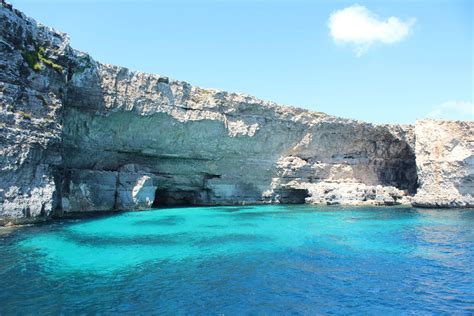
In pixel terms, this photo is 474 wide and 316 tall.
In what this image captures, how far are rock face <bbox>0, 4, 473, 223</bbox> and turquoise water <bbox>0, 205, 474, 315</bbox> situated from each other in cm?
580

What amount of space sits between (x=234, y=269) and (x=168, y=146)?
22.5 meters

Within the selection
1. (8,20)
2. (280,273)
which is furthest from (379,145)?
(8,20)

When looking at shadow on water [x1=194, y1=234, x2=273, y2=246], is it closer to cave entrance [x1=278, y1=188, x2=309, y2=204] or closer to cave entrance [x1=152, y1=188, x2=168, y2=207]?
cave entrance [x1=152, y1=188, x2=168, y2=207]

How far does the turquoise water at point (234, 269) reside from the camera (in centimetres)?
1045

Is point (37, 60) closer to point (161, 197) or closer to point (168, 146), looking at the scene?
point (168, 146)

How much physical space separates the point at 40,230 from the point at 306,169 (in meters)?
28.6

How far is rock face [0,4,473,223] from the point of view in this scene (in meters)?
22.1

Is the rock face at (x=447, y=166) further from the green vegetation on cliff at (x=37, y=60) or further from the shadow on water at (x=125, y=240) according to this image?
the green vegetation on cliff at (x=37, y=60)

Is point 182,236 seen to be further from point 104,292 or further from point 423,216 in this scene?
point 423,216

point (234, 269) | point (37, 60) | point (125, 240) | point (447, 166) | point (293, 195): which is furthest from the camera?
point (293, 195)

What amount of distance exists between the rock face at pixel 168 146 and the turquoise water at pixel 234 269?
5800 mm

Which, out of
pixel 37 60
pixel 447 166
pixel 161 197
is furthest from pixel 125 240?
pixel 447 166

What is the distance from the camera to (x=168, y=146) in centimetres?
3484

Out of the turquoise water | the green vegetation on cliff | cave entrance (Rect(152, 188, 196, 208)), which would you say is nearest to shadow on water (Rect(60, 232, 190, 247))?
the turquoise water
